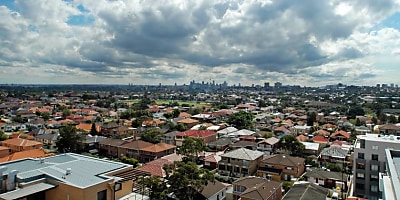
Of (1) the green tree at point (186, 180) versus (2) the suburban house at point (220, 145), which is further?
(2) the suburban house at point (220, 145)

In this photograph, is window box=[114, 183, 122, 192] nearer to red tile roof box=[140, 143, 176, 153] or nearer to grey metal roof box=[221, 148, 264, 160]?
grey metal roof box=[221, 148, 264, 160]

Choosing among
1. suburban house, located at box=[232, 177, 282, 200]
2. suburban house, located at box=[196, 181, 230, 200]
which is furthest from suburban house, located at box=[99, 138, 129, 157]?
suburban house, located at box=[232, 177, 282, 200]

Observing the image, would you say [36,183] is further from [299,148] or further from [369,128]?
[369,128]

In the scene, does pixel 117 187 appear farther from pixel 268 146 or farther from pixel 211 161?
pixel 268 146

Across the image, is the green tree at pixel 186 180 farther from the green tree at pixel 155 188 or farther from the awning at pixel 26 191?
the awning at pixel 26 191

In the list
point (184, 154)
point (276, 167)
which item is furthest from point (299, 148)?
point (184, 154)

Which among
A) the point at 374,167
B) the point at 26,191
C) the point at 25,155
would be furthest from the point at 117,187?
the point at 374,167

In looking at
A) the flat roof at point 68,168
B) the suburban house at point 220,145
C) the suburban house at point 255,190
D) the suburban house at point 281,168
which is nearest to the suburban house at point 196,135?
the suburban house at point 220,145
